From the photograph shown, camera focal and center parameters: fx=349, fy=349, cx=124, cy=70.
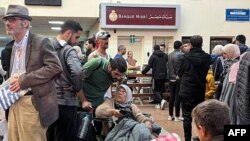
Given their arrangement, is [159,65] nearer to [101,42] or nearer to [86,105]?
[101,42]

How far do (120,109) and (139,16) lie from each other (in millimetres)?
7107

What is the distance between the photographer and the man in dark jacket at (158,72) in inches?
315

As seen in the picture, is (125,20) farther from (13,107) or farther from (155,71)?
(13,107)

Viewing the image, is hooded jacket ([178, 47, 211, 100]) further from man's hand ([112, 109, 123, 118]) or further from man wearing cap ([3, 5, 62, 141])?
man wearing cap ([3, 5, 62, 141])

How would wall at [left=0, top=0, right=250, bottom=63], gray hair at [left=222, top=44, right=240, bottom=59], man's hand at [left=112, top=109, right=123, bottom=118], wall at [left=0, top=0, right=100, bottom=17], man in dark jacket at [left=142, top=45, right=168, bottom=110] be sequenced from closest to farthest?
1. man's hand at [left=112, top=109, right=123, bottom=118]
2. gray hair at [left=222, top=44, right=240, bottom=59]
3. man in dark jacket at [left=142, top=45, right=168, bottom=110]
4. wall at [left=0, top=0, right=100, bottom=17]
5. wall at [left=0, top=0, right=250, bottom=63]

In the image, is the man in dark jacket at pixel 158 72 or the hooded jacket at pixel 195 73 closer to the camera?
the hooded jacket at pixel 195 73

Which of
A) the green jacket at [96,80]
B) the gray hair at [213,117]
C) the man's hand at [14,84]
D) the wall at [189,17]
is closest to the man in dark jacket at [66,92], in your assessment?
the green jacket at [96,80]

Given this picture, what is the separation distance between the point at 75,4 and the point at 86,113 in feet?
25.1

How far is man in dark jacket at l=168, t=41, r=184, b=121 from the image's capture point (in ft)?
20.8

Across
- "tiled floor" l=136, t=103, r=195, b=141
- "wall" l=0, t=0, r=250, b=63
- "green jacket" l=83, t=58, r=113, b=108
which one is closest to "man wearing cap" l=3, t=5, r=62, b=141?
"green jacket" l=83, t=58, r=113, b=108

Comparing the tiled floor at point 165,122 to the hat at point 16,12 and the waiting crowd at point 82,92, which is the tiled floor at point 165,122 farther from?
the hat at point 16,12

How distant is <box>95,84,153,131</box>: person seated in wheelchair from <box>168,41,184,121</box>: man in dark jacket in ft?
9.20

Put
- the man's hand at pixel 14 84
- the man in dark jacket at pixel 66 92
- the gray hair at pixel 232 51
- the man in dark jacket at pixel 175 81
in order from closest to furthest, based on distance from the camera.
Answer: the man's hand at pixel 14 84
the man in dark jacket at pixel 66 92
the gray hair at pixel 232 51
the man in dark jacket at pixel 175 81

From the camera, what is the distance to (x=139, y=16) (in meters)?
10.3
